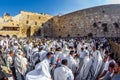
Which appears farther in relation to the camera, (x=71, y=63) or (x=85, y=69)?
(x=85, y=69)

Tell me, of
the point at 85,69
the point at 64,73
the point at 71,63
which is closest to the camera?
the point at 64,73

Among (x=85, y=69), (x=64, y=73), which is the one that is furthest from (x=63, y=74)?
(x=85, y=69)

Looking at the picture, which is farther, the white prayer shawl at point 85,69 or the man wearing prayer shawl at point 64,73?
the white prayer shawl at point 85,69

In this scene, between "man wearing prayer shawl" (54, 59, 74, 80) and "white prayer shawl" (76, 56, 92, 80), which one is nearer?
"man wearing prayer shawl" (54, 59, 74, 80)

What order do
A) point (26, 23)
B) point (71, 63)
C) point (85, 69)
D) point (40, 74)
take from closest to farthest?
point (40, 74)
point (71, 63)
point (85, 69)
point (26, 23)

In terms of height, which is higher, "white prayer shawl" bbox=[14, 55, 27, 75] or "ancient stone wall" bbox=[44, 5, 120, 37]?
"ancient stone wall" bbox=[44, 5, 120, 37]

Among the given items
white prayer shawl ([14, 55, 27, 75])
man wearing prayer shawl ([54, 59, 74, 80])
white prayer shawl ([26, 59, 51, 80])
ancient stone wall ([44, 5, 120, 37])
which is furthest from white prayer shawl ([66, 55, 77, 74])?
ancient stone wall ([44, 5, 120, 37])

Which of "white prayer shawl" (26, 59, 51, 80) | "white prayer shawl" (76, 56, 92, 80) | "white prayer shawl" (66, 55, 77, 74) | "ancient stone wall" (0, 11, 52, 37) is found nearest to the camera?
"white prayer shawl" (26, 59, 51, 80)

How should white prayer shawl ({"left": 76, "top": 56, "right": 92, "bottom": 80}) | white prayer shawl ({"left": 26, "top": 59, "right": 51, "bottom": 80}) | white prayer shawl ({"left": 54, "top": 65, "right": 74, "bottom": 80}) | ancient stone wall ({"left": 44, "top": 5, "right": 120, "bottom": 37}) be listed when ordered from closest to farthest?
white prayer shawl ({"left": 26, "top": 59, "right": 51, "bottom": 80}), white prayer shawl ({"left": 54, "top": 65, "right": 74, "bottom": 80}), white prayer shawl ({"left": 76, "top": 56, "right": 92, "bottom": 80}), ancient stone wall ({"left": 44, "top": 5, "right": 120, "bottom": 37})

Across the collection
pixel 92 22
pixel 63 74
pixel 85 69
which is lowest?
pixel 85 69

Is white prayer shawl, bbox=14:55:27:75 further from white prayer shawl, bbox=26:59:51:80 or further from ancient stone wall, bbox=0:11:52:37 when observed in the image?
ancient stone wall, bbox=0:11:52:37

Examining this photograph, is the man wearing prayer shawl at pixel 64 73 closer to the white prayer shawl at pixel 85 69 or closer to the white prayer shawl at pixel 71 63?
the white prayer shawl at pixel 71 63

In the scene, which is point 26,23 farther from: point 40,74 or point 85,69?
point 40,74

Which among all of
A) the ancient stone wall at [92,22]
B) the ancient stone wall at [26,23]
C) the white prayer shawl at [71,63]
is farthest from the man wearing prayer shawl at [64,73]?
the ancient stone wall at [26,23]
